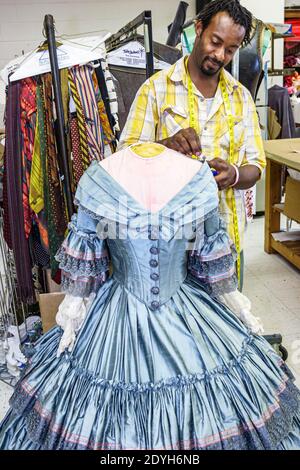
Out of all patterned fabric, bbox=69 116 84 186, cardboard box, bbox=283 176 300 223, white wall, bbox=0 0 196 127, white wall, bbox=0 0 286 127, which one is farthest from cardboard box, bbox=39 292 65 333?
white wall, bbox=0 0 286 127

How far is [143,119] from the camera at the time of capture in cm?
141

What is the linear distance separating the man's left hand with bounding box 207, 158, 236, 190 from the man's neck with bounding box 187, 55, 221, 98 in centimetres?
25

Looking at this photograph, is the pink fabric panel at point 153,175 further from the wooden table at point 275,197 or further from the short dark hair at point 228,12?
the wooden table at point 275,197

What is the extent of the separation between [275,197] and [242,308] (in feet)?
6.78

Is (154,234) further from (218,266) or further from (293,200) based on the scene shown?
(293,200)

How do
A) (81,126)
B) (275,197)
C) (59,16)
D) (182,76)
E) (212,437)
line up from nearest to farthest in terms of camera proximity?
(212,437)
(182,76)
(81,126)
(275,197)
(59,16)

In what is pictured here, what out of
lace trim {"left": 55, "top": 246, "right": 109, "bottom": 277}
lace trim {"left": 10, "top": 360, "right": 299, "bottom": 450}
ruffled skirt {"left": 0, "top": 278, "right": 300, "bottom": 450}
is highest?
lace trim {"left": 55, "top": 246, "right": 109, "bottom": 277}

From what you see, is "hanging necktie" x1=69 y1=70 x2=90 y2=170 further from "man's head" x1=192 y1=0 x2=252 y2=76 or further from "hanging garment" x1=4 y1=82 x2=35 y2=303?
"man's head" x1=192 y1=0 x2=252 y2=76

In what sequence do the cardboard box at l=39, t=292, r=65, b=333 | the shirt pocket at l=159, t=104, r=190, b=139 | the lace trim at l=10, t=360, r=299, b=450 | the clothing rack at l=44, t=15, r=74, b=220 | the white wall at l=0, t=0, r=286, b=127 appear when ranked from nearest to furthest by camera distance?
the lace trim at l=10, t=360, r=299, b=450 → the shirt pocket at l=159, t=104, r=190, b=139 → the clothing rack at l=44, t=15, r=74, b=220 → the cardboard box at l=39, t=292, r=65, b=333 → the white wall at l=0, t=0, r=286, b=127

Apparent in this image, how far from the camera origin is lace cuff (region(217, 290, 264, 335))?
1254mm

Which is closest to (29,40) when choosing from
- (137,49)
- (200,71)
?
(137,49)

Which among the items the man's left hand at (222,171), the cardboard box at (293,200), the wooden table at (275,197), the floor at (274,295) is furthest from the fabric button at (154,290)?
the cardboard box at (293,200)

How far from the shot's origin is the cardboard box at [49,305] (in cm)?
181

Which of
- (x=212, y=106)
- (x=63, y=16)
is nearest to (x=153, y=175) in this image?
(x=212, y=106)
